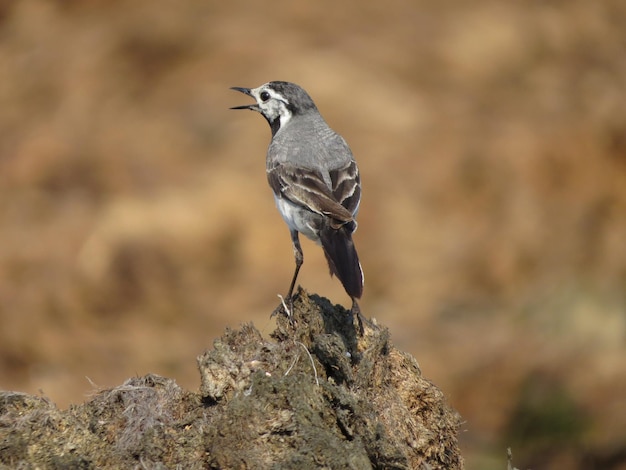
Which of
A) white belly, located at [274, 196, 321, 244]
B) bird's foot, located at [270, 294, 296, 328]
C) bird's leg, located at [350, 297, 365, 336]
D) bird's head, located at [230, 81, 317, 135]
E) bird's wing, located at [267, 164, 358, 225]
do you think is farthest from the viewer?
bird's head, located at [230, 81, 317, 135]

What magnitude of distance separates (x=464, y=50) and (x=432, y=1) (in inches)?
62.4

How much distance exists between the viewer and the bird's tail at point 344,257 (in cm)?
868

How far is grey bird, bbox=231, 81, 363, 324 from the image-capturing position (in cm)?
906

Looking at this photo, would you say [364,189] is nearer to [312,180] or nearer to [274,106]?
[274,106]

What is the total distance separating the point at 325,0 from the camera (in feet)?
87.6

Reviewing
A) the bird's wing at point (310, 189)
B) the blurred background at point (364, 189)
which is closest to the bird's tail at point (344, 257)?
the bird's wing at point (310, 189)

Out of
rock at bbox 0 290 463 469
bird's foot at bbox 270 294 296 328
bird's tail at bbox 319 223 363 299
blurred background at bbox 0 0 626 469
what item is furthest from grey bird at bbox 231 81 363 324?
blurred background at bbox 0 0 626 469

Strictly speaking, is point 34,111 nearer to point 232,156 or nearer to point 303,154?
point 232,156

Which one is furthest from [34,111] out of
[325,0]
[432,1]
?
[432,1]

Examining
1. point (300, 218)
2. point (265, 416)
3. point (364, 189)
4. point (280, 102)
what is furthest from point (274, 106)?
point (364, 189)

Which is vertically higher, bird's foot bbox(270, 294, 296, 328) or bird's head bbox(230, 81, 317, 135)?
bird's head bbox(230, 81, 317, 135)

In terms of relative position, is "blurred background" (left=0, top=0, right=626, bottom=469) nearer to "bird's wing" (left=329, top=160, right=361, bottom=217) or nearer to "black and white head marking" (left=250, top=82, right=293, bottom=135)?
"black and white head marking" (left=250, top=82, right=293, bottom=135)

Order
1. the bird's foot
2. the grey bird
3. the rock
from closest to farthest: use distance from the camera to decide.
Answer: the rock
the bird's foot
the grey bird

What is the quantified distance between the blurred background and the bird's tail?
1191 cm
